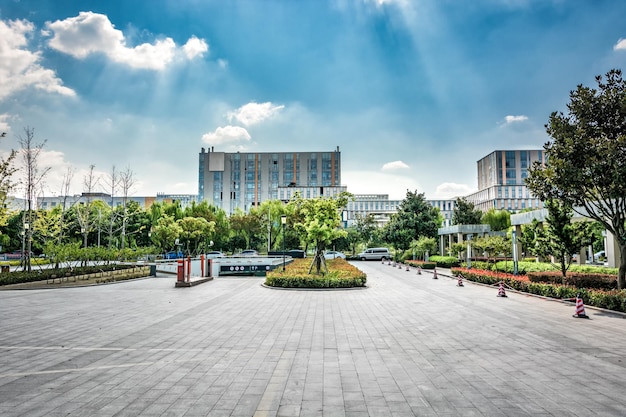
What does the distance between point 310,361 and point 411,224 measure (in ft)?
127

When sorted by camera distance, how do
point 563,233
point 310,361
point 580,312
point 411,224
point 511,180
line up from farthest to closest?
point 511,180 → point 411,224 → point 563,233 → point 580,312 → point 310,361

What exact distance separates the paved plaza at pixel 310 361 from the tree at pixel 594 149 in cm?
402

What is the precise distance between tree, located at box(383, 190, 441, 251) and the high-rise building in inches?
2545

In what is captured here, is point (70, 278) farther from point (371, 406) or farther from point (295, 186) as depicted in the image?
point (295, 186)

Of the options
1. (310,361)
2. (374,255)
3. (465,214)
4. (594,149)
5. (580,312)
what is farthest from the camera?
(465,214)

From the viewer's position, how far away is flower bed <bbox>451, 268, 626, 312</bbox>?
1172 cm

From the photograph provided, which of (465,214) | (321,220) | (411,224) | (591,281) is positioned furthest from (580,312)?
(465,214)

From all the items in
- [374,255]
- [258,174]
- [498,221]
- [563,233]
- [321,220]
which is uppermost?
[258,174]

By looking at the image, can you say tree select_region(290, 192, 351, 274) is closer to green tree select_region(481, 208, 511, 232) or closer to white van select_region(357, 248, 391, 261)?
white van select_region(357, 248, 391, 261)

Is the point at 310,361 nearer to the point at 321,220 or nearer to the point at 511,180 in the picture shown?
the point at 321,220

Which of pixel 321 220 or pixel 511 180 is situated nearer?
pixel 321 220

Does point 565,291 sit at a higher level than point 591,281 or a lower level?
lower

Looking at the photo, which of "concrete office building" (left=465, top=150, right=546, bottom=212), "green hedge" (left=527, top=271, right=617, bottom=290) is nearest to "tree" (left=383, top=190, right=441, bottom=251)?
"green hedge" (left=527, top=271, right=617, bottom=290)

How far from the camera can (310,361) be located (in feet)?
22.5
